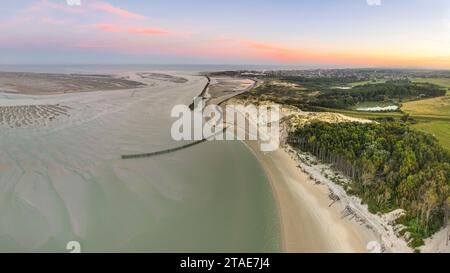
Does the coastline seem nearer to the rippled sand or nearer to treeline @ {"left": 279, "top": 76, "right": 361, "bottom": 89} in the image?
the rippled sand

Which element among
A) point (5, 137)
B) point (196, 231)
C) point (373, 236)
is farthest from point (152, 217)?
point (5, 137)

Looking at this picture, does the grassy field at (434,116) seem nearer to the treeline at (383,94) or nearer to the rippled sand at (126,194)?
the treeline at (383,94)

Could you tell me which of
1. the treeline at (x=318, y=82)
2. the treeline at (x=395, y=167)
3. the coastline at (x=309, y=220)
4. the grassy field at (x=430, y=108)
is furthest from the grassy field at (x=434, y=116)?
the treeline at (x=318, y=82)

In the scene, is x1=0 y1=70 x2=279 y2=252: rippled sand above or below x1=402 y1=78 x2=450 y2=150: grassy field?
below

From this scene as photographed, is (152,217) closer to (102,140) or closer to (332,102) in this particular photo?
(102,140)

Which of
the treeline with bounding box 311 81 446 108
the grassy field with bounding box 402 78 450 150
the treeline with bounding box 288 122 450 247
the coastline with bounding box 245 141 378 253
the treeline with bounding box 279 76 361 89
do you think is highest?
the treeline with bounding box 279 76 361 89

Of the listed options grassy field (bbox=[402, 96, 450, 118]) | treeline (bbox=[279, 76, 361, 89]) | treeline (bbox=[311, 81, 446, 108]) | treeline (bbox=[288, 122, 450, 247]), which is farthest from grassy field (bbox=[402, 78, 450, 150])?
treeline (bbox=[279, 76, 361, 89])
